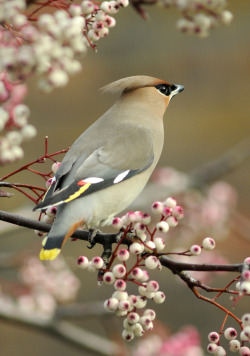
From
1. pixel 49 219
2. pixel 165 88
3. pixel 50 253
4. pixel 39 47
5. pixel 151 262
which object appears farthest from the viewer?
pixel 165 88

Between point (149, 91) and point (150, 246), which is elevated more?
point (150, 246)

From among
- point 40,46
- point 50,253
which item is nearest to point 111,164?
point 50,253

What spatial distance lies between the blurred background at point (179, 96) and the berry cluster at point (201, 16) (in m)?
2.13

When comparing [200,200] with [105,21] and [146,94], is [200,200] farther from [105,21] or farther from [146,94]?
[105,21]

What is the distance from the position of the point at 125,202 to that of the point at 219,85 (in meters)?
2.40

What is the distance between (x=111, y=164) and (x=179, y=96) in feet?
7.66

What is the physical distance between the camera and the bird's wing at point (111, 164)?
1316 mm

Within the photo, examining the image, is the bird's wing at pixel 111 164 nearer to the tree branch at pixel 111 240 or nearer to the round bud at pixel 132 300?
the tree branch at pixel 111 240

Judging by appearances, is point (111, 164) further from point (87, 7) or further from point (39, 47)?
point (39, 47)

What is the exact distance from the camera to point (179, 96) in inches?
148

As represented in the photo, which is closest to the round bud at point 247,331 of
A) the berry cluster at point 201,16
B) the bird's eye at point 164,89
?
the berry cluster at point 201,16

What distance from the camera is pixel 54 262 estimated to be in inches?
95.3

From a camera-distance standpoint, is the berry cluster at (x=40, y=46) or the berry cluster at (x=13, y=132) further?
the berry cluster at (x=13, y=132)

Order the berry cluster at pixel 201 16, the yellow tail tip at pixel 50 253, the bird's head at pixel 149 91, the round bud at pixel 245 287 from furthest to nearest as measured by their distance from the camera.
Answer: the bird's head at pixel 149 91, the berry cluster at pixel 201 16, the yellow tail tip at pixel 50 253, the round bud at pixel 245 287
